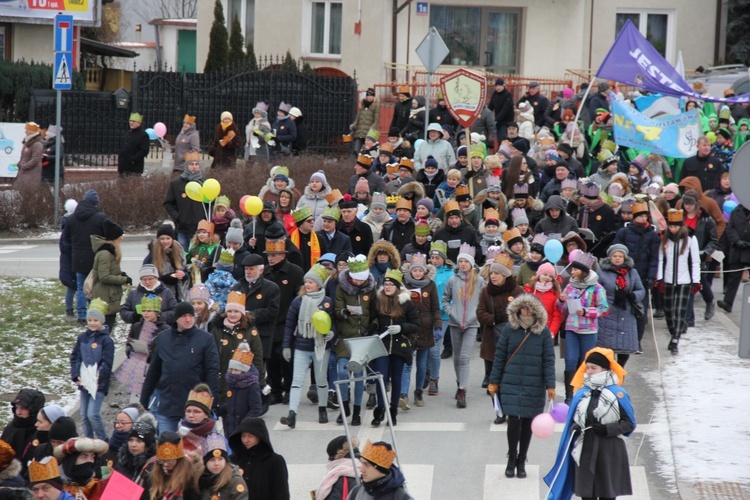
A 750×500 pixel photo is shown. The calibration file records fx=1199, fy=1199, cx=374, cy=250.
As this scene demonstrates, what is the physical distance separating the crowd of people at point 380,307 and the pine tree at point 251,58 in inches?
515

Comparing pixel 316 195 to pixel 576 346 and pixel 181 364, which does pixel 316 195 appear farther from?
pixel 181 364

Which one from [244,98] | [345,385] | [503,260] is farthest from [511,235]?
[244,98]

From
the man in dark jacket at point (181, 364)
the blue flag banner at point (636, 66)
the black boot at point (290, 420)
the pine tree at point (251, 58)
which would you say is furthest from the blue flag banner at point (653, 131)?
the pine tree at point (251, 58)

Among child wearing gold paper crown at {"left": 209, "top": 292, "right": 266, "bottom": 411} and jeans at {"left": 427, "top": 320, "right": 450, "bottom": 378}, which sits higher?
child wearing gold paper crown at {"left": 209, "top": 292, "right": 266, "bottom": 411}

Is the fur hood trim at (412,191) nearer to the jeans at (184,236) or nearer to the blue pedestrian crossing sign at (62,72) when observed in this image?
the jeans at (184,236)

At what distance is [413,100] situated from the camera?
966 inches

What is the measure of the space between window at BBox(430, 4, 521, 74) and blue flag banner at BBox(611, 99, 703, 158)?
54.8ft

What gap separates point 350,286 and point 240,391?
2069 mm

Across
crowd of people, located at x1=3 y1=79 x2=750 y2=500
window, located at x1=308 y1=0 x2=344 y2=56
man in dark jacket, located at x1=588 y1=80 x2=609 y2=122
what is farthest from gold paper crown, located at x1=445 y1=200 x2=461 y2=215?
window, located at x1=308 y1=0 x2=344 y2=56

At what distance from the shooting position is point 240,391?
10.4 m

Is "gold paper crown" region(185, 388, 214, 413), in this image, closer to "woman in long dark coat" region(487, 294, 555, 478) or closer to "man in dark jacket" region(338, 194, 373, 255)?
"woman in long dark coat" region(487, 294, 555, 478)

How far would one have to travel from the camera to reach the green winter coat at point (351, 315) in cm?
1205

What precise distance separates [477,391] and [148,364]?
12.2ft

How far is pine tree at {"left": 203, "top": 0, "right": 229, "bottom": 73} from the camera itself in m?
36.5
